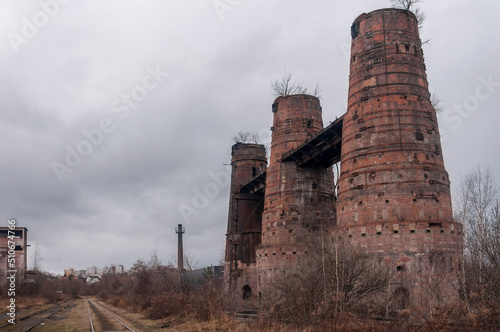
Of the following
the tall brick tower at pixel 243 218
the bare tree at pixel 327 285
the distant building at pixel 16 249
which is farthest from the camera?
the distant building at pixel 16 249

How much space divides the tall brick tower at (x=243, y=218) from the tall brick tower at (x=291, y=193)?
22.2 feet

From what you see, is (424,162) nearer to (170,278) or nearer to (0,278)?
(170,278)

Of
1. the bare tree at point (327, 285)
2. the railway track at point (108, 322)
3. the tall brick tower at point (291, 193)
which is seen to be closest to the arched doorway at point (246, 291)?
the tall brick tower at point (291, 193)

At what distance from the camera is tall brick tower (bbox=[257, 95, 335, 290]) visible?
29891 millimetres

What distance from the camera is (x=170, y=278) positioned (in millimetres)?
27453

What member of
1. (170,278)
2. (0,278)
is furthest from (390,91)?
(0,278)

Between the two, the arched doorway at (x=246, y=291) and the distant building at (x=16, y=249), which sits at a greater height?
the distant building at (x=16, y=249)

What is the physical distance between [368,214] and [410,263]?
2652 millimetres

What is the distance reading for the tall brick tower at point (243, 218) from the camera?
37.8m

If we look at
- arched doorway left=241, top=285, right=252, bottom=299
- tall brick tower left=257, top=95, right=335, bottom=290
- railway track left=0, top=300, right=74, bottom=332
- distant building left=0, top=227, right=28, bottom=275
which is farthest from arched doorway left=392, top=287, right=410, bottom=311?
distant building left=0, top=227, right=28, bottom=275

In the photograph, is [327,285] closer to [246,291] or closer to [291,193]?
[291,193]

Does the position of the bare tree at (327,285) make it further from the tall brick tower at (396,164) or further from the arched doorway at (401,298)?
the tall brick tower at (396,164)

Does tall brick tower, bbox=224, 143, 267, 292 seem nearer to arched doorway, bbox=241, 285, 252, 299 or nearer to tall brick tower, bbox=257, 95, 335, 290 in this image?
arched doorway, bbox=241, 285, 252, 299

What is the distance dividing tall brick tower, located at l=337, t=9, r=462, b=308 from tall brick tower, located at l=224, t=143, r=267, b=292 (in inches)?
696
